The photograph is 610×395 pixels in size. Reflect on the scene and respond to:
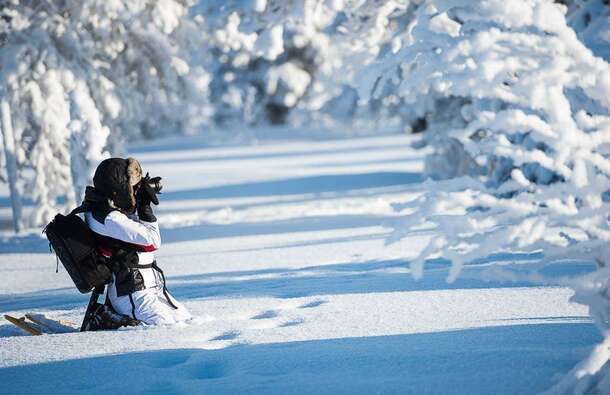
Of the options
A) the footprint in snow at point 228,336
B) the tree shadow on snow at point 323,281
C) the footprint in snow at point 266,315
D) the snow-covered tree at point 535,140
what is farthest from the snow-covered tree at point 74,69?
the snow-covered tree at point 535,140

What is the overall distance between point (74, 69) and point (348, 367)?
26.4 ft

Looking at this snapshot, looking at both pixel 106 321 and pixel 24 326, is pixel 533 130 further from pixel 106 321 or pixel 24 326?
pixel 24 326

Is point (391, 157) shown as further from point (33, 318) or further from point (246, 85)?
point (246, 85)

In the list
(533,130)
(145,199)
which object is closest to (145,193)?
(145,199)

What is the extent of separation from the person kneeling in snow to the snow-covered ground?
0.19 metres

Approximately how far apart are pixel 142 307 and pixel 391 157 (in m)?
16.6

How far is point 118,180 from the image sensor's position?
434 cm

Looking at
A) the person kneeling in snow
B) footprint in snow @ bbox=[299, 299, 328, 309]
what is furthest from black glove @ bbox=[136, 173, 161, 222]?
footprint in snow @ bbox=[299, 299, 328, 309]

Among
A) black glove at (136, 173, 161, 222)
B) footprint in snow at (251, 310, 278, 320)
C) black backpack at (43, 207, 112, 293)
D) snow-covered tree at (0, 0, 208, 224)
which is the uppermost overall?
snow-covered tree at (0, 0, 208, 224)

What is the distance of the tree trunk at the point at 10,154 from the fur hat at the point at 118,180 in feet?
19.0

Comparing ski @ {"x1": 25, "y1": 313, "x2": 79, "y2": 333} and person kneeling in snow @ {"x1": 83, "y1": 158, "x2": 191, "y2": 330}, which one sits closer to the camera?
person kneeling in snow @ {"x1": 83, "y1": 158, "x2": 191, "y2": 330}

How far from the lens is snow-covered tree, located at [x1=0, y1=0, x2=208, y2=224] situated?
30.5 ft

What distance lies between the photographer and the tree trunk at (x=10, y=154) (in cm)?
926

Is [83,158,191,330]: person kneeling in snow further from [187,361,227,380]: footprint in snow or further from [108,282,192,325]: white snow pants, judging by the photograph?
[187,361,227,380]: footprint in snow
